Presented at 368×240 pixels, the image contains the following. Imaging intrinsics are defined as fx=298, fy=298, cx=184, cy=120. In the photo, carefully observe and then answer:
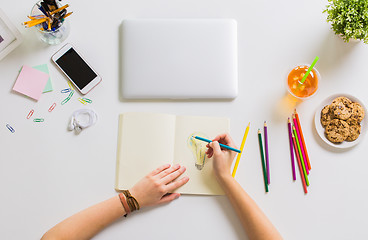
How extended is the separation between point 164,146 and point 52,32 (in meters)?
0.47

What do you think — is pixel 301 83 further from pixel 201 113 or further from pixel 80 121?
pixel 80 121

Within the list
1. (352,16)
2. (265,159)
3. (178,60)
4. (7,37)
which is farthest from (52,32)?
(352,16)

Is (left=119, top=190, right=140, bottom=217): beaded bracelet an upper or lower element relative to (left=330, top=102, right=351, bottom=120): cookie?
upper

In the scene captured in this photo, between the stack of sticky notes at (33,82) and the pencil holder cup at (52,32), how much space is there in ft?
0.31

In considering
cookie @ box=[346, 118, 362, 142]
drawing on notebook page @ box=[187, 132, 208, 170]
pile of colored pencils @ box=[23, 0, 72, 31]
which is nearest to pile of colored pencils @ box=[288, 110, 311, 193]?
cookie @ box=[346, 118, 362, 142]

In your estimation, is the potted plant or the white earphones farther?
the white earphones

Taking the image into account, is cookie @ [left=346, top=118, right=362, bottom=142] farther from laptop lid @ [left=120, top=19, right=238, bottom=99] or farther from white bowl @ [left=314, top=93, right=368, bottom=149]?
laptop lid @ [left=120, top=19, right=238, bottom=99]

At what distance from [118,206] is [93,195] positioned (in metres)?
0.09

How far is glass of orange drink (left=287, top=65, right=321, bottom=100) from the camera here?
89 cm

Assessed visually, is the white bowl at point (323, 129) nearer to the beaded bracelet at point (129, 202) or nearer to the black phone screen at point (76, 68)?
the beaded bracelet at point (129, 202)

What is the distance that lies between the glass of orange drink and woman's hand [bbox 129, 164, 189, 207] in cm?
41

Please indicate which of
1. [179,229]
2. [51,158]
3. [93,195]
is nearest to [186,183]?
[179,229]

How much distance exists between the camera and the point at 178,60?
2.98 feet

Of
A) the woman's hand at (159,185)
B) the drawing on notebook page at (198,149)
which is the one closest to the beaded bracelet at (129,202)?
the woman's hand at (159,185)
